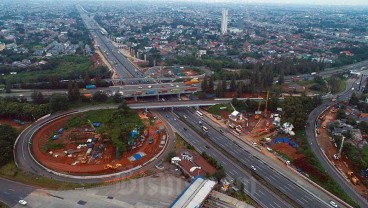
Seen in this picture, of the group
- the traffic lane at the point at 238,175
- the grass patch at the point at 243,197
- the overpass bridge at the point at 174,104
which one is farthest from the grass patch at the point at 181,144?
the overpass bridge at the point at 174,104

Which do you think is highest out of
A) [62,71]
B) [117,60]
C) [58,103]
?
[58,103]

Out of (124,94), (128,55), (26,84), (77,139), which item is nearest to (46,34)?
(128,55)

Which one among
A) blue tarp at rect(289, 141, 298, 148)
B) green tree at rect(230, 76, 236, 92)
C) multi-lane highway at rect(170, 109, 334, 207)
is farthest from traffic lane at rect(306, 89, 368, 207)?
green tree at rect(230, 76, 236, 92)

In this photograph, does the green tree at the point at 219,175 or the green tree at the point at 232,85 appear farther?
the green tree at the point at 232,85

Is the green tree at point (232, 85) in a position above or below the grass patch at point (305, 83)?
above

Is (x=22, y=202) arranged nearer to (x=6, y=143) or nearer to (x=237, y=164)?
(x=6, y=143)

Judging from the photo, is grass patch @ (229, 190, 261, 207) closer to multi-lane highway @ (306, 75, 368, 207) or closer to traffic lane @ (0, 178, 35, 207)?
multi-lane highway @ (306, 75, 368, 207)

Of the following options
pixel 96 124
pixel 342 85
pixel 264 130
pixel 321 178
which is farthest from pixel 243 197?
pixel 342 85

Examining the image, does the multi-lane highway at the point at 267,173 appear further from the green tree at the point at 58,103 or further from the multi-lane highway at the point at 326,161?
the green tree at the point at 58,103
